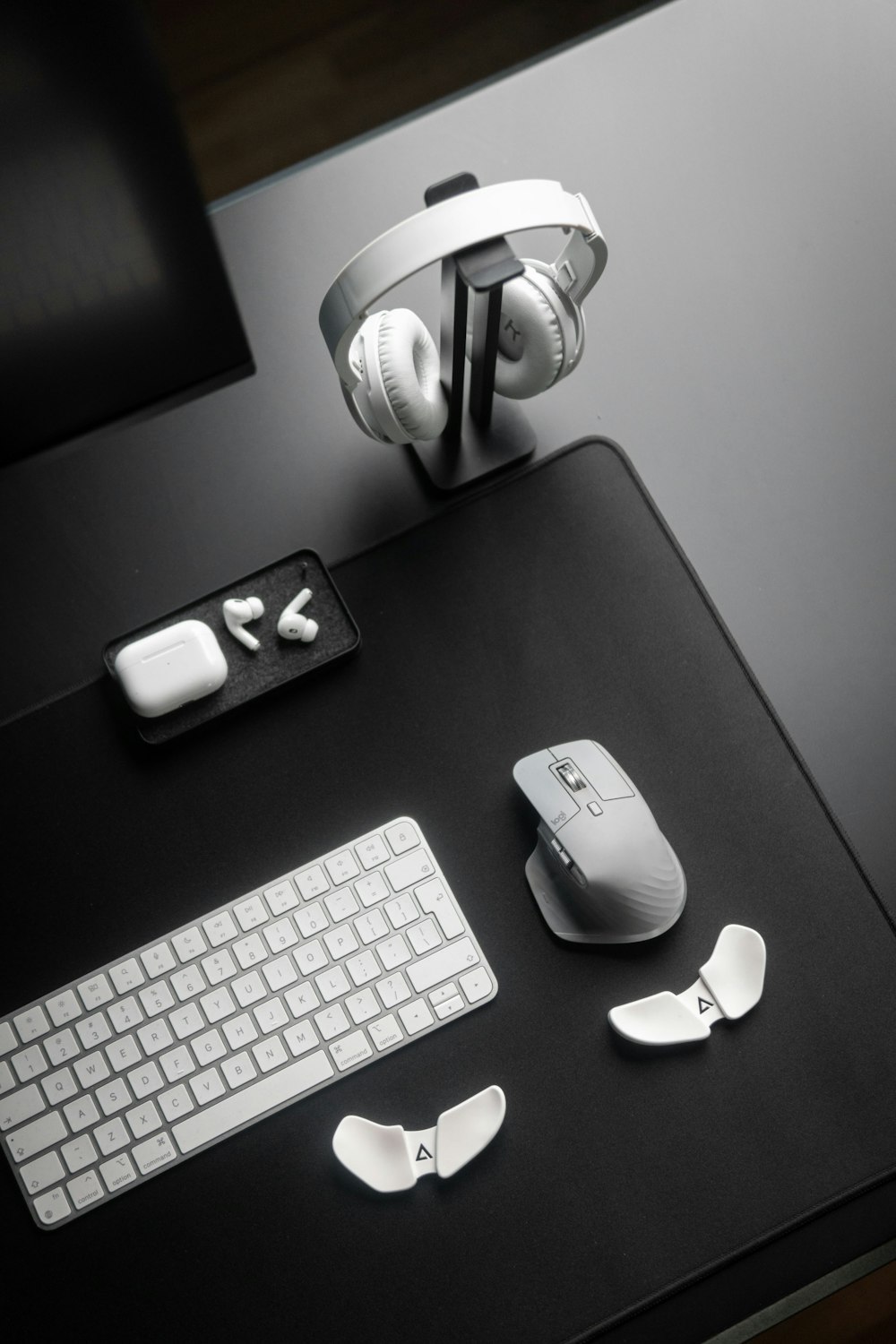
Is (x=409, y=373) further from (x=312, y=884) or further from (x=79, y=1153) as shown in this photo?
(x=79, y=1153)

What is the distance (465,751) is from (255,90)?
1.20 metres

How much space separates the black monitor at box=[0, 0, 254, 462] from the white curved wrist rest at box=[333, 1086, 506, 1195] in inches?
19.1

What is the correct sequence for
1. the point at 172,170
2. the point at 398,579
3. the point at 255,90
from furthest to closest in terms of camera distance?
the point at 255,90 < the point at 398,579 < the point at 172,170

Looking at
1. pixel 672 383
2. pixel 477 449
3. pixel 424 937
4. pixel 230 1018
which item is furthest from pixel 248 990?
pixel 672 383

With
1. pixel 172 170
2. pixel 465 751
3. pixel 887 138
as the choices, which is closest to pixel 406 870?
pixel 465 751

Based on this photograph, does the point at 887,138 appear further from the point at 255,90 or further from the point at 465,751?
the point at 255,90

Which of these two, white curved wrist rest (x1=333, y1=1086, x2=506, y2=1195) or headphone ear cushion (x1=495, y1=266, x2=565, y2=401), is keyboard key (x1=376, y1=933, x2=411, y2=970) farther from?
headphone ear cushion (x1=495, y1=266, x2=565, y2=401)

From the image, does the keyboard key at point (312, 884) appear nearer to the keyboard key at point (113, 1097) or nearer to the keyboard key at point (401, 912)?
the keyboard key at point (401, 912)

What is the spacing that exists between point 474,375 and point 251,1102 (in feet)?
1.67

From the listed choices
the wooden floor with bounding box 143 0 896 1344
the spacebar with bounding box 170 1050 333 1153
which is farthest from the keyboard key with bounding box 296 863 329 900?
the wooden floor with bounding box 143 0 896 1344

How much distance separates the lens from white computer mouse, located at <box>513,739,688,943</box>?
723 millimetres

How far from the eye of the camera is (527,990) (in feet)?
2.48

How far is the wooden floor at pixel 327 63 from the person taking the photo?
5.12ft

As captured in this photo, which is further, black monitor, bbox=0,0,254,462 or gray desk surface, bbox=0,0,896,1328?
gray desk surface, bbox=0,0,896,1328
